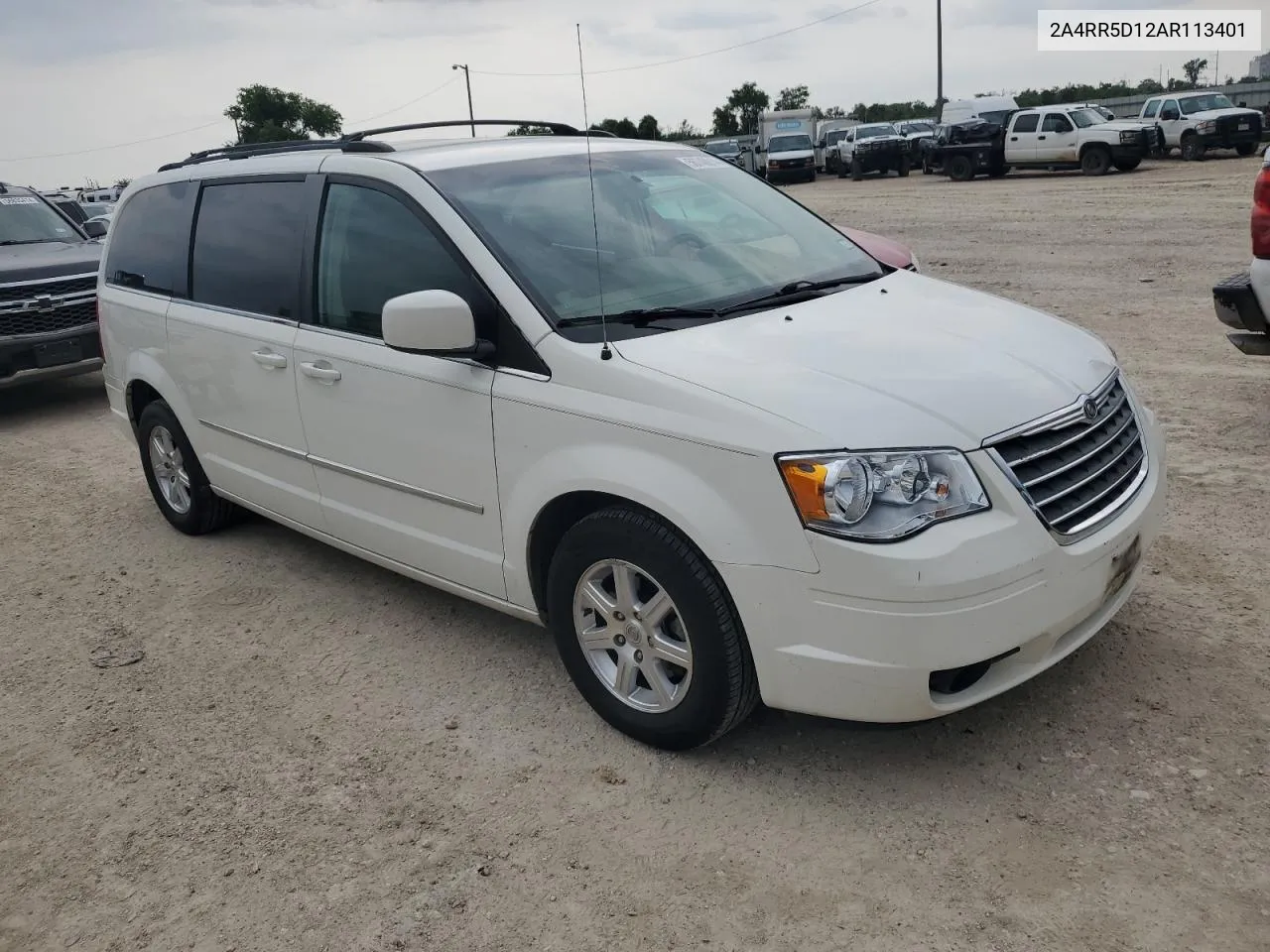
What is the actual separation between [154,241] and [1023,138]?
24861 mm

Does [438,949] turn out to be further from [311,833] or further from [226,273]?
[226,273]

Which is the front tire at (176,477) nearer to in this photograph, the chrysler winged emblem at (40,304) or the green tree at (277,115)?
the chrysler winged emblem at (40,304)

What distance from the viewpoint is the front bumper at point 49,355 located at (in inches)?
347

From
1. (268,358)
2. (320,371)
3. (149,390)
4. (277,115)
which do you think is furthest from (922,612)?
(277,115)

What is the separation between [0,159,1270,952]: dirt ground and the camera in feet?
8.81

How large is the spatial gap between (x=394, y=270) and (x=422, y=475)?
73 centimetres

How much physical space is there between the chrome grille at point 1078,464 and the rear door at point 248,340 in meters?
2.76

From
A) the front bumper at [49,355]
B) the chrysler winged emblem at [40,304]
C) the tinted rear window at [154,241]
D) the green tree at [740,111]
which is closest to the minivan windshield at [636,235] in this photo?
the tinted rear window at [154,241]

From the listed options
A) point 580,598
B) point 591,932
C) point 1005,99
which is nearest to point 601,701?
point 580,598

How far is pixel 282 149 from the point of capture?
16.2ft

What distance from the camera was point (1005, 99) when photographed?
34188mm

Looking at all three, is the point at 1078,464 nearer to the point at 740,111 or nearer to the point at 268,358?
the point at 268,358

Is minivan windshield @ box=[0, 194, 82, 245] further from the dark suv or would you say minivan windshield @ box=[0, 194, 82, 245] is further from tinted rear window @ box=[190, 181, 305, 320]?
tinted rear window @ box=[190, 181, 305, 320]

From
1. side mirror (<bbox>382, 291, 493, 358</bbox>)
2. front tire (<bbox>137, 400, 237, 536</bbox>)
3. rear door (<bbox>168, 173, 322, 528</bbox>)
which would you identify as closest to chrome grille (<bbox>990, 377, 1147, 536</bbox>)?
side mirror (<bbox>382, 291, 493, 358</bbox>)
